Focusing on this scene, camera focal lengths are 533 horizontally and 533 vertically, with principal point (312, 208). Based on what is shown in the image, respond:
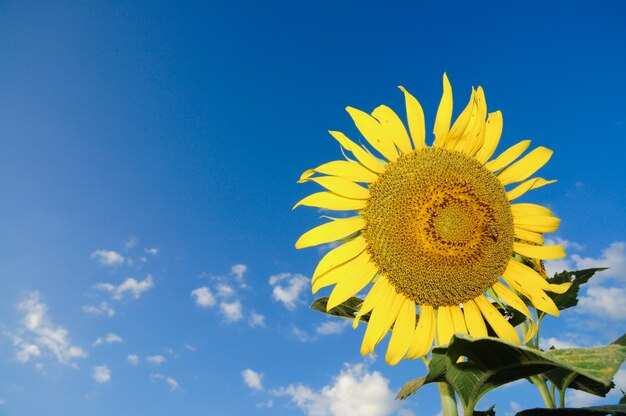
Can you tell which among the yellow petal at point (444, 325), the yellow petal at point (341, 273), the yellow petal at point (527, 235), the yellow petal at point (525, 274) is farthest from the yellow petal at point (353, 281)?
the yellow petal at point (527, 235)

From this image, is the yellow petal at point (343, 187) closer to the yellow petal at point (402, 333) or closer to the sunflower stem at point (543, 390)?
the yellow petal at point (402, 333)

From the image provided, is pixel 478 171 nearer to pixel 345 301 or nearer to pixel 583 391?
pixel 345 301

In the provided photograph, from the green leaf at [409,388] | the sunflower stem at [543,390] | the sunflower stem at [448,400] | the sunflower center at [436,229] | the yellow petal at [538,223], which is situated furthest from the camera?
the yellow petal at [538,223]

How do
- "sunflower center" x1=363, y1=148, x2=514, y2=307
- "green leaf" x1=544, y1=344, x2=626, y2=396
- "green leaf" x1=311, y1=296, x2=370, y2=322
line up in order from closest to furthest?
"green leaf" x1=544, y1=344, x2=626, y2=396 < "sunflower center" x1=363, y1=148, x2=514, y2=307 < "green leaf" x1=311, y1=296, x2=370, y2=322

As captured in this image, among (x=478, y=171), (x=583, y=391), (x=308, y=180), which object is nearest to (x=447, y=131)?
(x=478, y=171)

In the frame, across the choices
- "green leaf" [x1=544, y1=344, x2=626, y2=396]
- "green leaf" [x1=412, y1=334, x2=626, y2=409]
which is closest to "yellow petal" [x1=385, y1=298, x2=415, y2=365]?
"green leaf" [x1=412, y1=334, x2=626, y2=409]

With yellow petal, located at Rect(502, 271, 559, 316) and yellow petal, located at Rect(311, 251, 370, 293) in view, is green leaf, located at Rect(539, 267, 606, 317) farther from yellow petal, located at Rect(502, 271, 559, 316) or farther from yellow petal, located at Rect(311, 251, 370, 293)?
yellow petal, located at Rect(311, 251, 370, 293)
